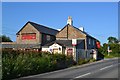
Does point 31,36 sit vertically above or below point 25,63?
above

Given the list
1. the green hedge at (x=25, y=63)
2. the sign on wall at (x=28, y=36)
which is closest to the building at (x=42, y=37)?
the sign on wall at (x=28, y=36)

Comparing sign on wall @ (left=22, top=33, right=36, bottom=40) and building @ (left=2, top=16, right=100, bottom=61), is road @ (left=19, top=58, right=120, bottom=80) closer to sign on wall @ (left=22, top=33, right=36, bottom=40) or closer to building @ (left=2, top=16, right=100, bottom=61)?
building @ (left=2, top=16, right=100, bottom=61)

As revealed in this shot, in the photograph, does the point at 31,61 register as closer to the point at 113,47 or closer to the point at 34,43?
the point at 34,43

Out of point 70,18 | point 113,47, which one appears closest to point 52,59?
point 70,18

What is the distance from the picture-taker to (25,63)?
23938 millimetres

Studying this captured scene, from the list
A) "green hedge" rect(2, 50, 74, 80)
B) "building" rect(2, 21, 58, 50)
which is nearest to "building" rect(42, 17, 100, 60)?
"building" rect(2, 21, 58, 50)

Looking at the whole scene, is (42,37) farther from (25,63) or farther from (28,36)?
(25,63)

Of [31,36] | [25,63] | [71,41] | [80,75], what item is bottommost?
[80,75]

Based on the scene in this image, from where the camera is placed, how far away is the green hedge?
68.2 ft

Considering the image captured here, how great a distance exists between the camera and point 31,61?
2534 cm

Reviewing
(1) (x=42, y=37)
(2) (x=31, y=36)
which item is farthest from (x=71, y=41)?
(2) (x=31, y=36)

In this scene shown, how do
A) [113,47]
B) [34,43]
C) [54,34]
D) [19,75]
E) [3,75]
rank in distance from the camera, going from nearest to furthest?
[3,75] → [19,75] → [34,43] → [54,34] → [113,47]

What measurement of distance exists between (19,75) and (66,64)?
51.4ft

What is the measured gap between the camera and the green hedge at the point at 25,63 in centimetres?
2078
